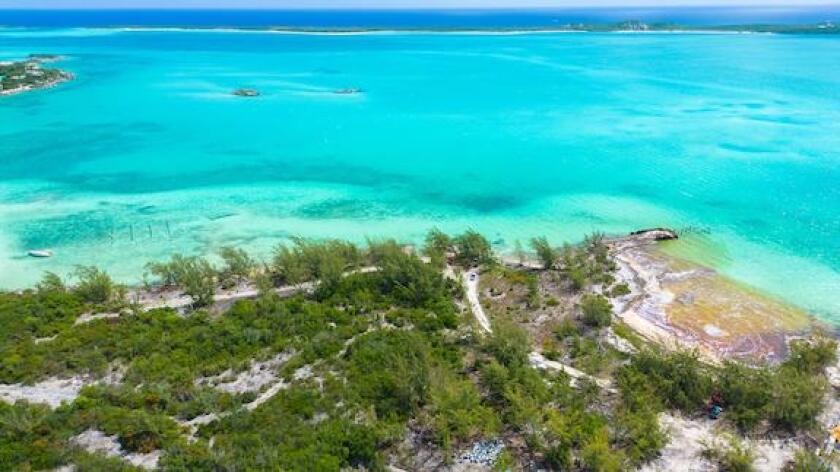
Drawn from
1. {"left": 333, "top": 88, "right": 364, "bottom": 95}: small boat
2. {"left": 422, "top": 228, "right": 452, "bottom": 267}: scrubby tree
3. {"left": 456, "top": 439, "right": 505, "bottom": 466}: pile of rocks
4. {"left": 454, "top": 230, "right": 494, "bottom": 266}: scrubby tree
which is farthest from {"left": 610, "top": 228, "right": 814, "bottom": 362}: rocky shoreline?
{"left": 333, "top": 88, "right": 364, "bottom": 95}: small boat

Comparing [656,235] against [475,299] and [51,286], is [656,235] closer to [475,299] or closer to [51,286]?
[475,299]

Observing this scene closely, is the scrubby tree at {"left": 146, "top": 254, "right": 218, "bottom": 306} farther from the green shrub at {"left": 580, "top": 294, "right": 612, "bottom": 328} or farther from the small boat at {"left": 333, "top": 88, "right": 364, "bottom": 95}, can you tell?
the small boat at {"left": 333, "top": 88, "right": 364, "bottom": 95}

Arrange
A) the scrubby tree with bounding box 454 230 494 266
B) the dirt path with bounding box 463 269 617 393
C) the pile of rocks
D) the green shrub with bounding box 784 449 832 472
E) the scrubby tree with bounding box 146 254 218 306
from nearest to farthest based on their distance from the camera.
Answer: the green shrub with bounding box 784 449 832 472
the pile of rocks
the dirt path with bounding box 463 269 617 393
the scrubby tree with bounding box 146 254 218 306
the scrubby tree with bounding box 454 230 494 266

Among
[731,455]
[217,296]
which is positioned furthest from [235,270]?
[731,455]

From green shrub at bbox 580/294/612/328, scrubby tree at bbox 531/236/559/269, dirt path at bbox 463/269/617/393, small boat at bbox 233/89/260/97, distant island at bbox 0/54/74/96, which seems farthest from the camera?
distant island at bbox 0/54/74/96

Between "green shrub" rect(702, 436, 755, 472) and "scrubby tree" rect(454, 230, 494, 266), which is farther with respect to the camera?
"scrubby tree" rect(454, 230, 494, 266)

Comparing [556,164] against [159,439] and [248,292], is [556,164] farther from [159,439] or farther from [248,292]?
[159,439]
